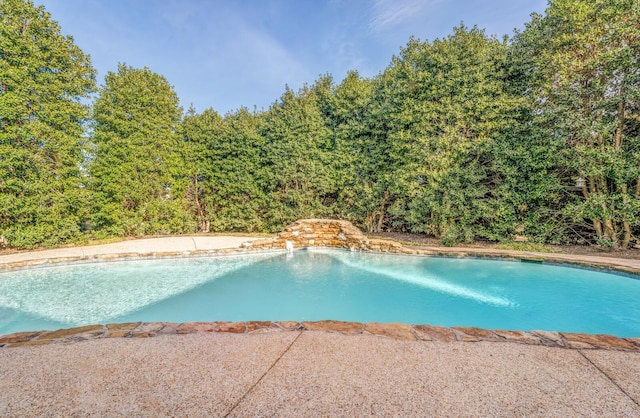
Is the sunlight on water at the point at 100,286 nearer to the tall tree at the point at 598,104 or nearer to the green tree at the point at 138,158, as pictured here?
the green tree at the point at 138,158

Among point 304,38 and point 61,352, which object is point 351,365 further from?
point 304,38

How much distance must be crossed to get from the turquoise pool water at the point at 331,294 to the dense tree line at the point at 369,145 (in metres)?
2.78

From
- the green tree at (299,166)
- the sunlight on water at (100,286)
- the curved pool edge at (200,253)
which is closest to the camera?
the sunlight on water at (100,286)

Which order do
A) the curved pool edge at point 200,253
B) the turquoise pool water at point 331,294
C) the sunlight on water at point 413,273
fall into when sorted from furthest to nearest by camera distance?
1. the curved pool edge at point 200,253
2. the sunlight on water at point 413,273
3. the turquoise pool water at point 331,294

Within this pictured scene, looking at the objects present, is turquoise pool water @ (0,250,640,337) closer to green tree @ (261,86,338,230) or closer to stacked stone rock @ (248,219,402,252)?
stacked stone rock @ (248,219,402,252)

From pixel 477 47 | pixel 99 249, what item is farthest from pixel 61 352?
pixel 477 47

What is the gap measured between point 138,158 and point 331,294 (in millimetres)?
9916

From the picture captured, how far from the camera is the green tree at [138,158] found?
413 inches

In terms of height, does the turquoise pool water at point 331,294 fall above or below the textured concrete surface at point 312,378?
below

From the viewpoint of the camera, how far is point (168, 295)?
585 centimetres

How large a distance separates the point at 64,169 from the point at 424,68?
12.8m

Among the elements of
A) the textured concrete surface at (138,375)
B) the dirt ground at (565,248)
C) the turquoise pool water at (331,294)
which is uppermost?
the dirt ground at (565,248)

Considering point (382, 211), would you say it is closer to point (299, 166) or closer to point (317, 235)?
point (317, 235)

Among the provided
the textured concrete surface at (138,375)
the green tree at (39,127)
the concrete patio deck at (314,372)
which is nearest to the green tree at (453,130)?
the concrete patio deck at (314,372)
